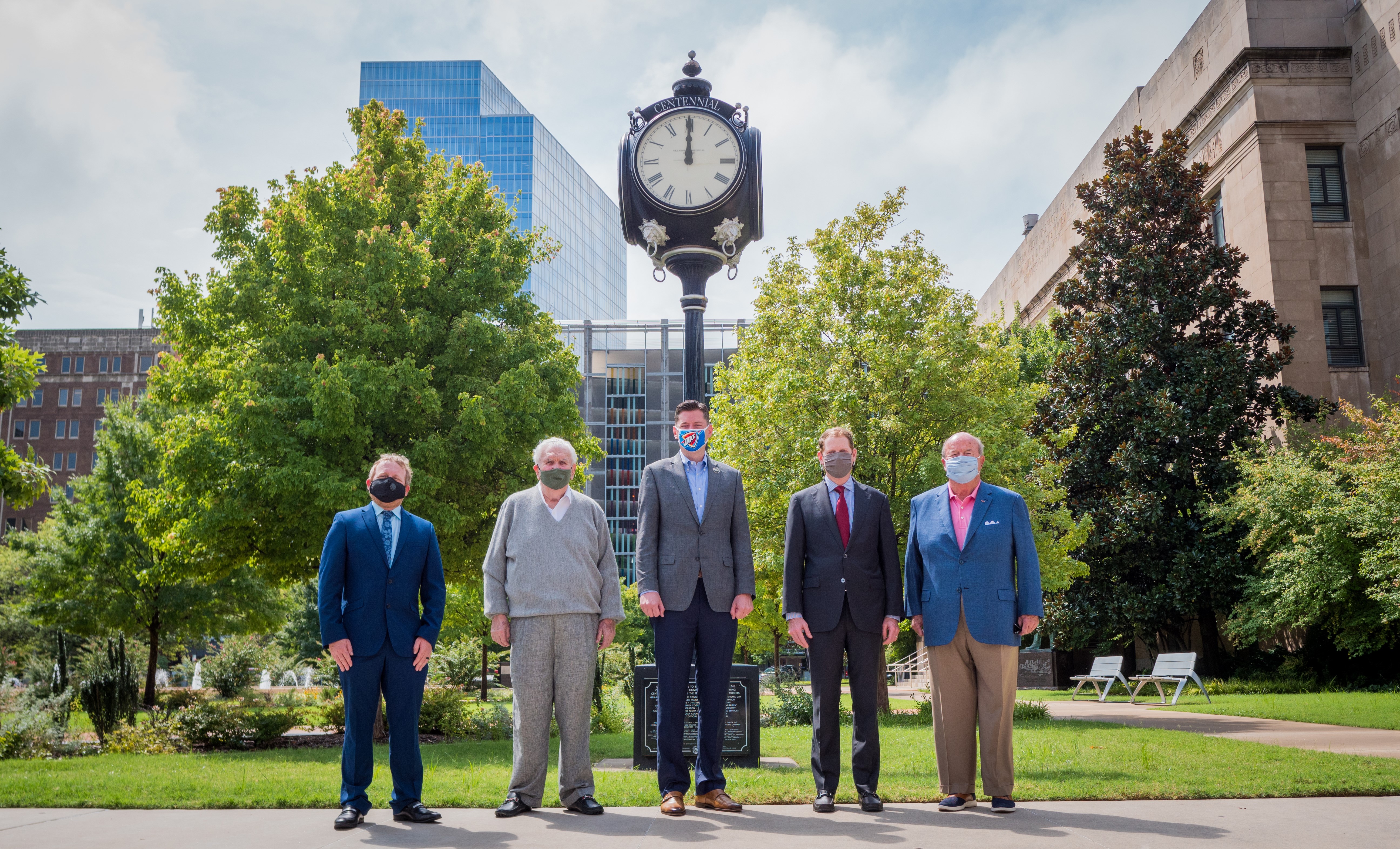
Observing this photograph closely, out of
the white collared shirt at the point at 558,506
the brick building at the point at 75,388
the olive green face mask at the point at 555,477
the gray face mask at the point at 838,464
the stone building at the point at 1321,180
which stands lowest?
the white collared shirt at the point at 558,506

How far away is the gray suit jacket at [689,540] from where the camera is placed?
571 centimetres

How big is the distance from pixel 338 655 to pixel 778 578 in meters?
11.8

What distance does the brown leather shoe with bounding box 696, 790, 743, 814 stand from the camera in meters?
5.50

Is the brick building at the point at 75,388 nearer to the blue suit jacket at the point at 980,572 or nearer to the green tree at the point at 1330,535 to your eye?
the green tree at the point at 1330,535

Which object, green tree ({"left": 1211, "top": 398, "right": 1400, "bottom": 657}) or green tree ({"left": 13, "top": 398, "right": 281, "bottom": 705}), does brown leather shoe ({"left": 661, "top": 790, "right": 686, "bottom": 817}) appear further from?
green tree ({"left": 13, "top": 398, "right": 281, "bottom": 705})

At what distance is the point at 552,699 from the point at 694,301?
331cm

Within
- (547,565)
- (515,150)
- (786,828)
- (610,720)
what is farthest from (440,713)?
(515,150)

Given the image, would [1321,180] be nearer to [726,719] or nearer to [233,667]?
[726,719]

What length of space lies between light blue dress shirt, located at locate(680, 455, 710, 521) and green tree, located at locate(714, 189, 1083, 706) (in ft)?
29.6

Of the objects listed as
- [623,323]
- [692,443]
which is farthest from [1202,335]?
[623,323]

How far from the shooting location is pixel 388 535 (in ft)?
18.9

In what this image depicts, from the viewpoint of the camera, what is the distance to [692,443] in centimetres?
589

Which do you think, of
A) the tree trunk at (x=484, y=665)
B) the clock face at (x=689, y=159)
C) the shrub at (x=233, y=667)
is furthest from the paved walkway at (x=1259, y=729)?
the shrub at (x=233, y=667)

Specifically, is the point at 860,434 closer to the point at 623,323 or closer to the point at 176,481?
the point at 176,481
